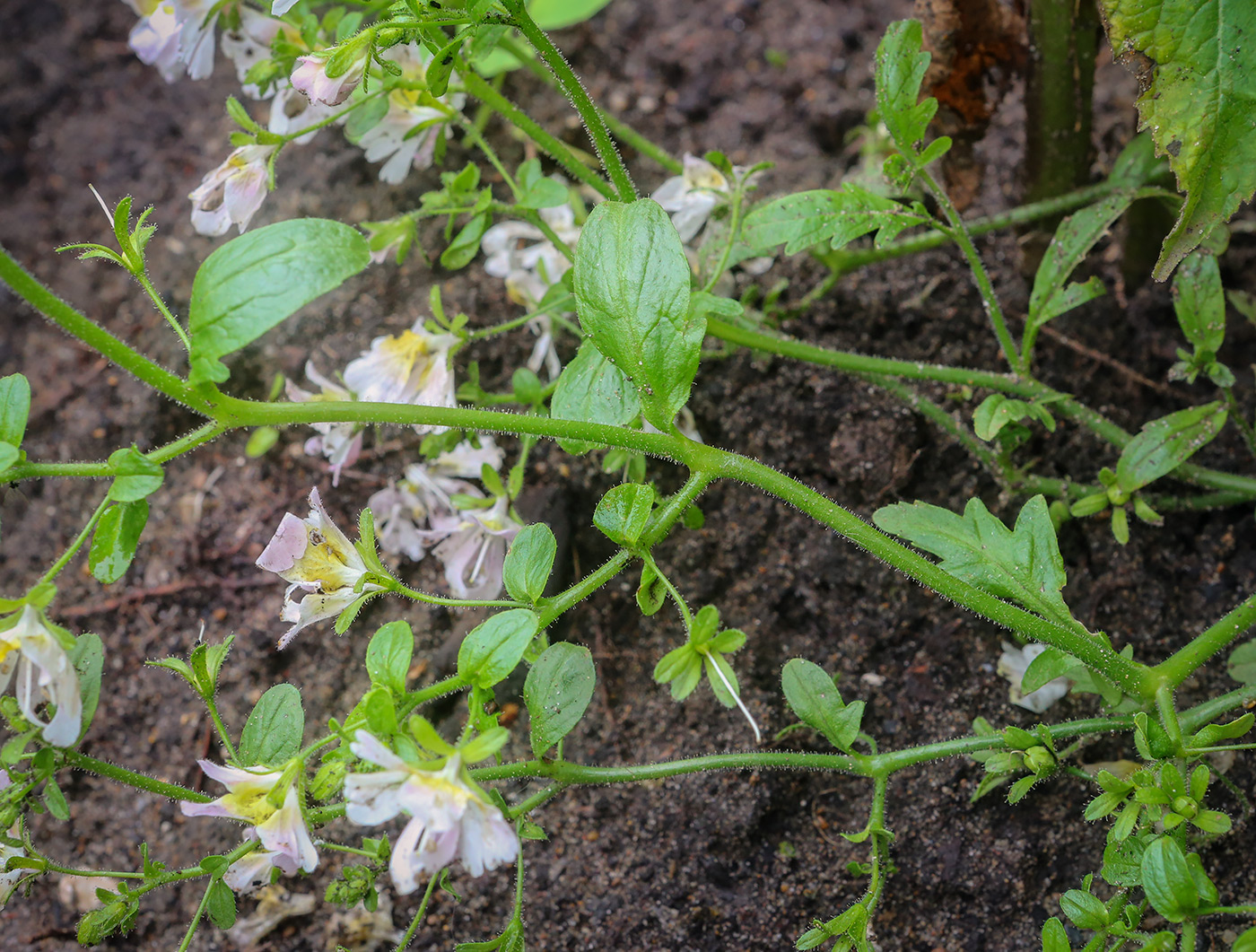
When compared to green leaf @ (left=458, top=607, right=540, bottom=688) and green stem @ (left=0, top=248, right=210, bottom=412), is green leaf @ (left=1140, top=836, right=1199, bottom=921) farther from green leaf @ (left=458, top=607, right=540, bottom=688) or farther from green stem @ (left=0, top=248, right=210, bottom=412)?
green stem @ (left=0, top=248, right=210, bottom=412)

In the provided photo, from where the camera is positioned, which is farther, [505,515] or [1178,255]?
[505,515]

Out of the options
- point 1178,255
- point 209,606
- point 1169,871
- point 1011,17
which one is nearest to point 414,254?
point 209,606

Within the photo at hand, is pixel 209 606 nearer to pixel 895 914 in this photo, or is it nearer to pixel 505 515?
pixel 505 515

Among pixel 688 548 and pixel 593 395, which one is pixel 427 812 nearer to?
pixel 593 395

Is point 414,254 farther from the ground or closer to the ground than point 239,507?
farther from the ground

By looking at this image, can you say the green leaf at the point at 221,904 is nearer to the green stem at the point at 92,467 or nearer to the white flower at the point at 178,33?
the green stem at the point at 92,467

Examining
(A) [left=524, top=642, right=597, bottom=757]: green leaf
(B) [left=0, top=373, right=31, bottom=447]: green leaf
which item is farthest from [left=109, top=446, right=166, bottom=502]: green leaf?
(A) [left=524, top=642, right=597, bottom=757]: green leaf

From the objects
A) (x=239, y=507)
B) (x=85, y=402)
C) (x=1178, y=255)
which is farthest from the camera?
(x=85, y=402)

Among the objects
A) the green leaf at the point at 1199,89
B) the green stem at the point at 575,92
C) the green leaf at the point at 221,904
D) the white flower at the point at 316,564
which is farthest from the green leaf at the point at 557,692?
the green leaf at the point at 1199,89
